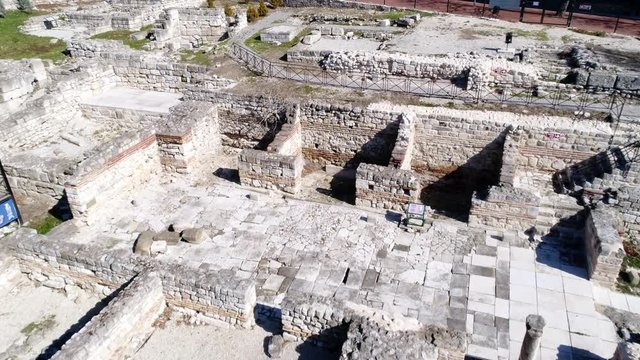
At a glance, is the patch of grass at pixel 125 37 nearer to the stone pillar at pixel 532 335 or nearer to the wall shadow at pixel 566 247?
the wall shadow at pixel 566 247

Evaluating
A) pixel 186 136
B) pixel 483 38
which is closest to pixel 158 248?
pixel 186 136

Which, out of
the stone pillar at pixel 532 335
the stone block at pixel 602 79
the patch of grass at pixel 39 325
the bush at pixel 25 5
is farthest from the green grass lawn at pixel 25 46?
the stone pillar at pixel 532 335

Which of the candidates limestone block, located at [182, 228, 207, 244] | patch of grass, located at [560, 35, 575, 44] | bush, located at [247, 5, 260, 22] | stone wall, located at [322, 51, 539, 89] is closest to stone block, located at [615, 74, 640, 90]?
A: stone wall, located at [322, 51, 539, 89]

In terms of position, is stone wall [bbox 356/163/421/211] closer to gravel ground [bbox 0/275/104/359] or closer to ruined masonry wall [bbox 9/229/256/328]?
ruined masonry wall [bbox 9/229/256/328]

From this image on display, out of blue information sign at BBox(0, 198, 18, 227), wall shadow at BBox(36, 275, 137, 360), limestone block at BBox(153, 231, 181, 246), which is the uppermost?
blue information sign at BBox(0, 198, 18, 227)

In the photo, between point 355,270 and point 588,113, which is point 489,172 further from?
point 355,270

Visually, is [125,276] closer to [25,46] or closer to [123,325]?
[123,325]
